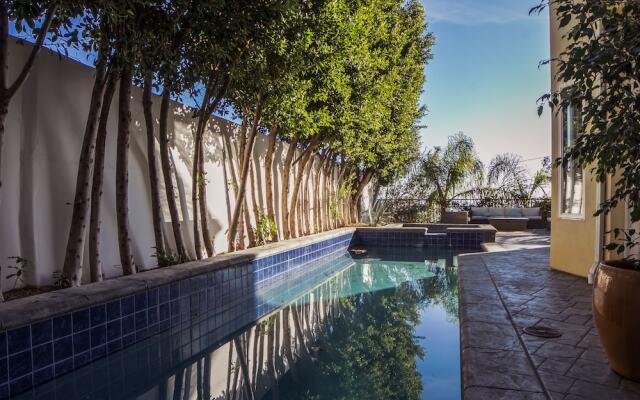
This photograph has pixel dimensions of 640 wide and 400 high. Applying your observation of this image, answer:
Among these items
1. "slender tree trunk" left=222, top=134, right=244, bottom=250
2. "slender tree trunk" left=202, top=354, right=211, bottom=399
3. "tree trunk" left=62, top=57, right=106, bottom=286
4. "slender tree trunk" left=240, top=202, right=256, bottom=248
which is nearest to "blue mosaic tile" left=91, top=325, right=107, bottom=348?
"tree trunk" left=62, top=57, right=106, bottom=286

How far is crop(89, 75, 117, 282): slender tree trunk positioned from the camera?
421 centimetres

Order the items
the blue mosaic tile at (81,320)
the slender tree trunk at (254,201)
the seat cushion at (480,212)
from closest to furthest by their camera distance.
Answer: the blue mosaic tile at (81,320) < the slender tree trunk at (254,201) < the seat cushion at (480,212)

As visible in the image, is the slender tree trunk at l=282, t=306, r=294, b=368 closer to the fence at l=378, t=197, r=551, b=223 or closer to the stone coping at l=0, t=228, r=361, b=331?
the stone coping at l=0, t=228, r=361, b=331

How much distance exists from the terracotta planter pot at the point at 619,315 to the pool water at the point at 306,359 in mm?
1031

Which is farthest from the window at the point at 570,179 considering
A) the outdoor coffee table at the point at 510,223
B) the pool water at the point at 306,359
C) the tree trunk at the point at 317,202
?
the outdoor coffee table at the point at 510,223

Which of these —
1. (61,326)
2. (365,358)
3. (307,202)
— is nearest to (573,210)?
(365,358)

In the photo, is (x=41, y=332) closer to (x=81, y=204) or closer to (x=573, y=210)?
(x=81, y=204)

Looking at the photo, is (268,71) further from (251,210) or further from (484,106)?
(484,106)

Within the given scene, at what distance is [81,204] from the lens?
4043 mm

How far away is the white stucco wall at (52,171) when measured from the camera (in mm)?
3967

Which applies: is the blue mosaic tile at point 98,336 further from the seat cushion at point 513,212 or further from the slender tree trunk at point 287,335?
the seat cushion at point 513,212

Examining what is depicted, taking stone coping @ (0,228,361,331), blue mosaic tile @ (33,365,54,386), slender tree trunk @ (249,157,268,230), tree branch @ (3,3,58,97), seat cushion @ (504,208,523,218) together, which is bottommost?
blue mosaic tile @ (33,365,54,386)

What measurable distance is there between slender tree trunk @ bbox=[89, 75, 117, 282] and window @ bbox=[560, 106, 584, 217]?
17.1 ft

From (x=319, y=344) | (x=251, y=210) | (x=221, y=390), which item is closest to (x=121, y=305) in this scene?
(x=221, y=390)
